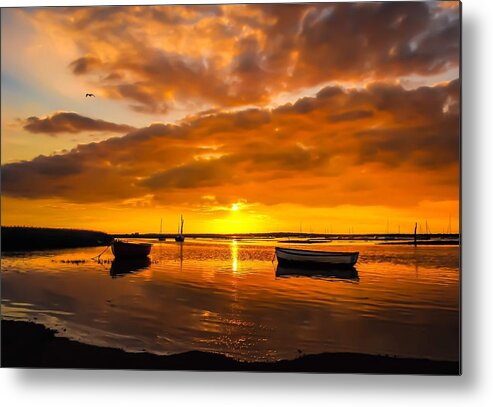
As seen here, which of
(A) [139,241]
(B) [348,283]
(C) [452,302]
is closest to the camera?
(C) [452,302]

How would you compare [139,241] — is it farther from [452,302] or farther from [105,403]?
[452,302]

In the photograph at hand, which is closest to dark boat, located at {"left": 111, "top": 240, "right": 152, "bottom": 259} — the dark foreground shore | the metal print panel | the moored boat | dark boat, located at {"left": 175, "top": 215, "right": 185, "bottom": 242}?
the metal print panel

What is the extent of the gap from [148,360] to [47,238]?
117 centimetres

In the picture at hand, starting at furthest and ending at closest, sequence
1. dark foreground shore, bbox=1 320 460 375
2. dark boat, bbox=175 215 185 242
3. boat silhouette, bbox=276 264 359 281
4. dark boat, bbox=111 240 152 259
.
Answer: dark boat, bbox=175 215 185 242 < boat silhouette, bbox=276 264 359 281 < dark boat, bbox=111 240 152 259 < dark foreground shore, bbox=1 320 460 375

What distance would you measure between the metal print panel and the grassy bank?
0.6 inches

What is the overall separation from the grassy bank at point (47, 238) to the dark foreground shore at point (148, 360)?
0.54 m

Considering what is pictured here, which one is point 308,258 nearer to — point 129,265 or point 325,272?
point 325,272

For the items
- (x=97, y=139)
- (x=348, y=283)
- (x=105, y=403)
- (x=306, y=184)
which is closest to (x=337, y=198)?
(x=306, y=184)

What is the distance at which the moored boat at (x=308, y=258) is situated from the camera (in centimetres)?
367

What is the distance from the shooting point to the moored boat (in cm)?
367

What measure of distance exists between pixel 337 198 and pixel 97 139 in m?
1.75

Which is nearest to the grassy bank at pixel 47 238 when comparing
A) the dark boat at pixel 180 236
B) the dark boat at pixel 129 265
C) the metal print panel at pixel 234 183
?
the metal print panel at pixel 234 183

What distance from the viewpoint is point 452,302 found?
11.3ft

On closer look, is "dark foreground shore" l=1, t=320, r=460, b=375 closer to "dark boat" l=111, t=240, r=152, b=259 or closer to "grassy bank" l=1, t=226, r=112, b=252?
"grassy bank" l=1, t=226, r=112, b=252
